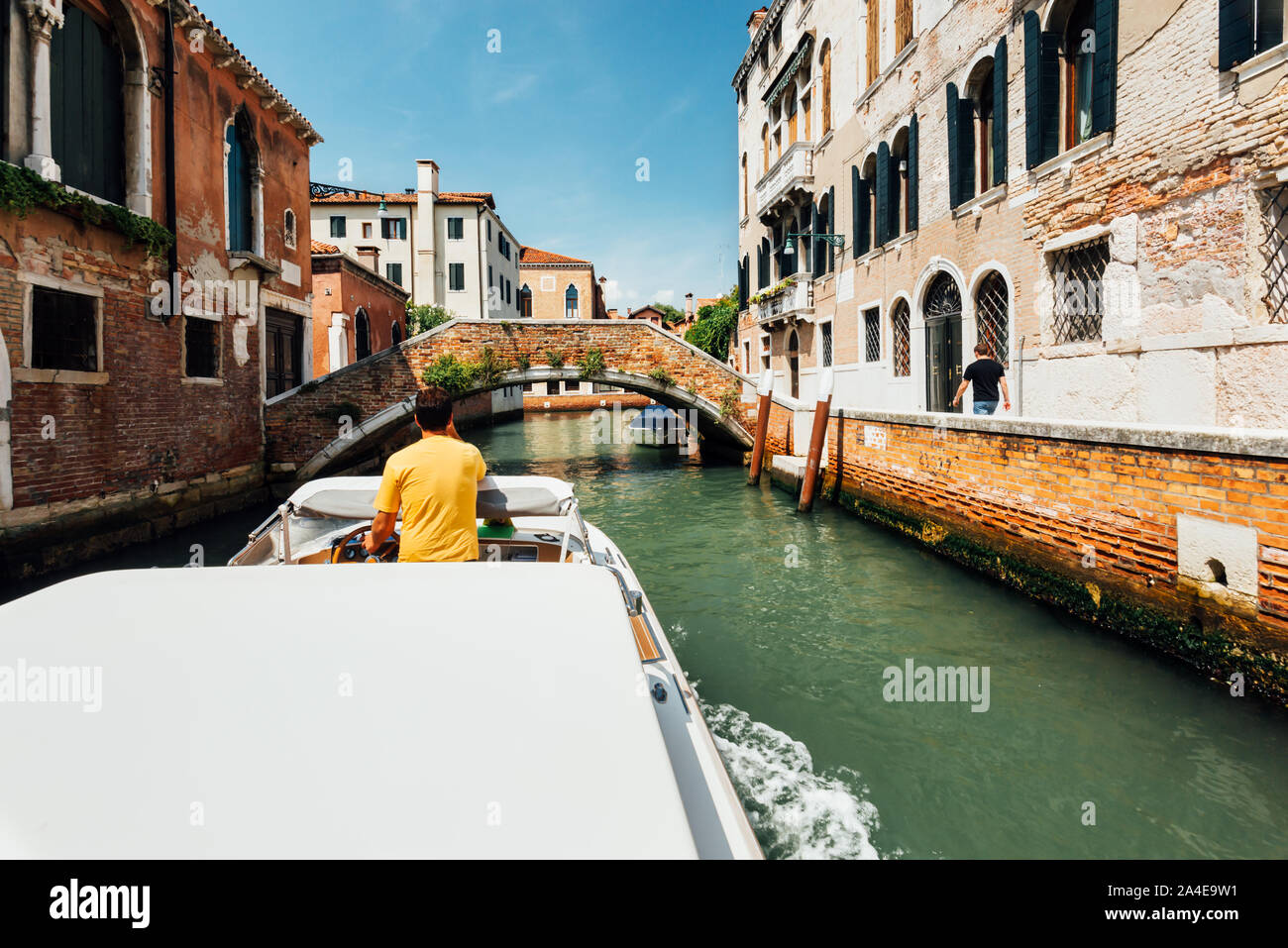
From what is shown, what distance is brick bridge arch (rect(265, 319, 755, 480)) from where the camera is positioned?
10.7 metres

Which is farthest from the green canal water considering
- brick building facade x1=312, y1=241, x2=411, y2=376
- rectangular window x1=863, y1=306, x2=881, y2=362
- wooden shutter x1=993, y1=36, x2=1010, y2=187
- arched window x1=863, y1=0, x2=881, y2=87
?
brick building facade x1=312, y1=241, x2=411, y2=376

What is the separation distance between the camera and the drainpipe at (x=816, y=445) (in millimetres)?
8531

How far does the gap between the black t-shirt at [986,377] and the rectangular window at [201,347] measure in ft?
27.6

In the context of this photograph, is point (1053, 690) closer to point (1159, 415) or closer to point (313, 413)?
point (1159, 415)

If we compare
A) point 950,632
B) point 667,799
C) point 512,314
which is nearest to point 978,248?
point 950,632

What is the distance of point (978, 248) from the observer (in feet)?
27.9

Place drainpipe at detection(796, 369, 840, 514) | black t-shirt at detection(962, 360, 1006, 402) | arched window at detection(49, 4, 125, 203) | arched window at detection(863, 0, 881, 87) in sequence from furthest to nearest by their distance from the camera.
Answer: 1. arched window at detection(863, 0, 881, 87)
2. drainpipe at detection(796, 369, 840, 514)
3. black t-shirt at detection(962, 360, 1006, 402)
4. arched window at detection(49, 4, 125, 203)

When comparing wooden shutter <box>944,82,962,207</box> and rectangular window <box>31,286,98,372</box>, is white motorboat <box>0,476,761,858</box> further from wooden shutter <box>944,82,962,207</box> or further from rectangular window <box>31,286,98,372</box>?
wooden shutter <box>944,82,962,207</box>

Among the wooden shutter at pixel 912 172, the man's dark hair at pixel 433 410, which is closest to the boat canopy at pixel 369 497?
the man's dark hair at pixel 433 410

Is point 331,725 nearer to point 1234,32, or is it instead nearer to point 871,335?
point 1234,32

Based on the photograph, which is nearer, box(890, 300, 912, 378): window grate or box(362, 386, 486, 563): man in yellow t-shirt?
box(362, 386, 486, 563): man in yellow t-shirt

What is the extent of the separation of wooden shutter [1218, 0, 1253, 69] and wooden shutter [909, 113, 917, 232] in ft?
15.2

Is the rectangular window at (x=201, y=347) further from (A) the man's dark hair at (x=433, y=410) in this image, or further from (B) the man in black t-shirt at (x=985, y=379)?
(B) the man in black t-shirt at (x=985, y=379)
